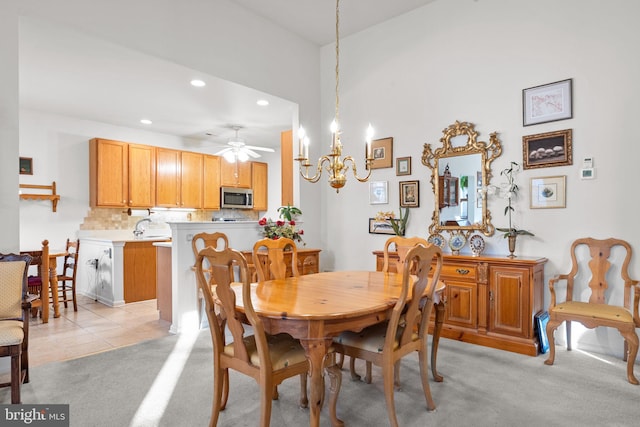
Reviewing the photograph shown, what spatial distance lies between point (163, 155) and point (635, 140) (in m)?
6.25

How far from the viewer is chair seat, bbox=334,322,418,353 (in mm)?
2062

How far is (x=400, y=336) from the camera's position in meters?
2.16

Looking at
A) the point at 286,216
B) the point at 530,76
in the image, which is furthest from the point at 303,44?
the point at 530,76

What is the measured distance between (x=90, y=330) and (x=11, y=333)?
191cm

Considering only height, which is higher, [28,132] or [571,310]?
[28,132]

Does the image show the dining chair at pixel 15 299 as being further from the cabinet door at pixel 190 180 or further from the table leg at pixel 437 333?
the cabinet door at pixel 190 180

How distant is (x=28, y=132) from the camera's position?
5395 mm

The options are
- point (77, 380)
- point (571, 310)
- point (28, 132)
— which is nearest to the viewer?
point (77, 380)

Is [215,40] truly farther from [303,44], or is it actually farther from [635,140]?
[635,140]

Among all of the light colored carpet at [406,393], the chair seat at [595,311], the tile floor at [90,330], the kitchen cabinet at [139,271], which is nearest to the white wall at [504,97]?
the chair seat at [595,311]

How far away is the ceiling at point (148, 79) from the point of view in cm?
351

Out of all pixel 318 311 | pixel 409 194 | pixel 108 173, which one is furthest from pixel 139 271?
pixel 318 311

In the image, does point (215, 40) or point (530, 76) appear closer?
point (530, 76)

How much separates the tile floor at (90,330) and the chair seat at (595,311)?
357 centimetres
